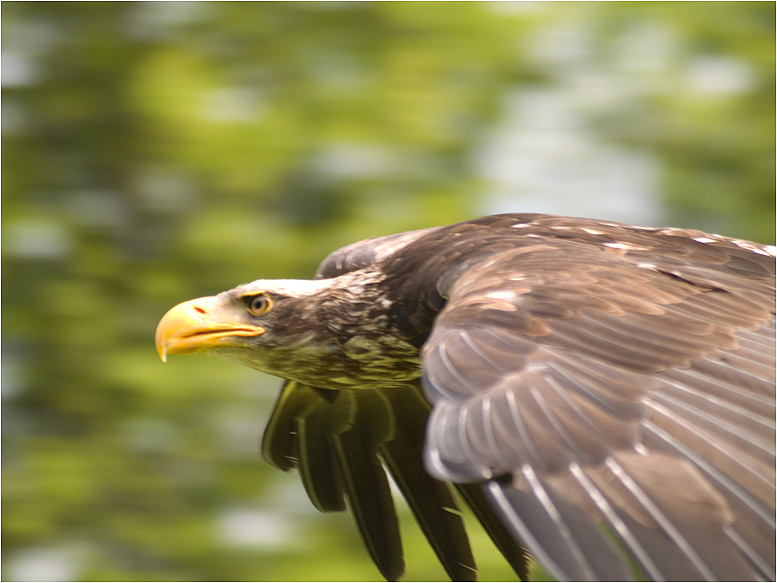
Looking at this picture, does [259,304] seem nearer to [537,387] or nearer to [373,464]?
[373,464]

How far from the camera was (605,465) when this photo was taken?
235 cm

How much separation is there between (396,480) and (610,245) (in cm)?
132

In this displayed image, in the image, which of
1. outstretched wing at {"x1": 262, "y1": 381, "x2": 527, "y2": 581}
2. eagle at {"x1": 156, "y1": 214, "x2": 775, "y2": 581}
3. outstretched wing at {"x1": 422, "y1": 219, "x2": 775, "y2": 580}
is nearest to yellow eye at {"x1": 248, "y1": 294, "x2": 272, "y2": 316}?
eagle at {"x1": 156, "y1": 214, "x2": 775, "y2": 581}

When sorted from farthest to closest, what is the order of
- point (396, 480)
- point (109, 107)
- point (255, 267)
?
point (109, 107), point (255, 267), point (396, 480)

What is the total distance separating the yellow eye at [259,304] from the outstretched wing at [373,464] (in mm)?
423

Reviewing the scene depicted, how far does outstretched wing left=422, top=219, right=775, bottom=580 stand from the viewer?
2205mm

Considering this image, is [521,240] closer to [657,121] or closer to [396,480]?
[396,480]

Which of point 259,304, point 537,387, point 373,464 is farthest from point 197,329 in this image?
point 537,387

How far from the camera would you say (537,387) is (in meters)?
2.53

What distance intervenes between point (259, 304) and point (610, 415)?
1894mm

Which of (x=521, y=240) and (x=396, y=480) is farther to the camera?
(x=396, y=480)

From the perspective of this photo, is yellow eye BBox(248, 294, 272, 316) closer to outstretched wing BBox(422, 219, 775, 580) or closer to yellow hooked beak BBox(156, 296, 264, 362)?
yellow hooked beak BBox(156, 296, 264, 362)

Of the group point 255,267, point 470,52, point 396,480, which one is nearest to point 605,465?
point 396,480

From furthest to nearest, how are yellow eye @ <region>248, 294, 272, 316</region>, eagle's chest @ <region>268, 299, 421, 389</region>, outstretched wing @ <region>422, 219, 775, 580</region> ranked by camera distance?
yellow eye @ <region>248, 294, 272, 316</region> < eagle's chest @ <region>268, 299, 421, 389</region> < outstretched wing @ <region>422, 219, 775, 580</region>
